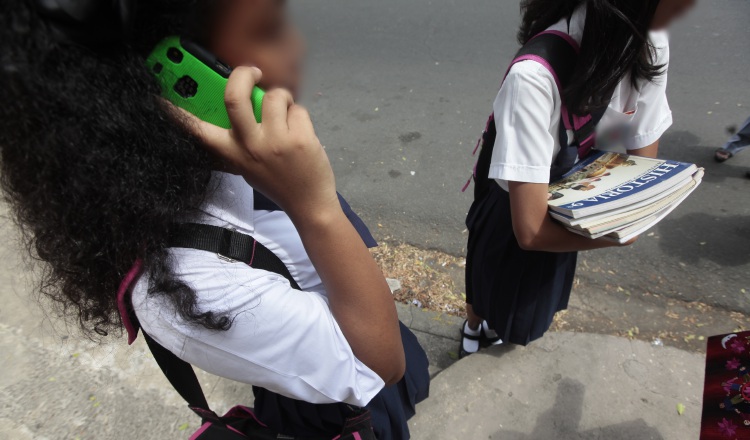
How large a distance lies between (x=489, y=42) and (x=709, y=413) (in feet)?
14.2

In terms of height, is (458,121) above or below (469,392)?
above

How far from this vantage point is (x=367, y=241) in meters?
1.19

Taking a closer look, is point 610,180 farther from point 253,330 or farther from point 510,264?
point 253,330

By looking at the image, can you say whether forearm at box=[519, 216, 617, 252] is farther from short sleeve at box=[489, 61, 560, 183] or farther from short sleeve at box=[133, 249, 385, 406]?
short sleeve at box=[133, 249, 385, 406]

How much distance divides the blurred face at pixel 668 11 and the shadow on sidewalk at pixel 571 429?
1.52m

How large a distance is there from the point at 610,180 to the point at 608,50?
357 millimetres

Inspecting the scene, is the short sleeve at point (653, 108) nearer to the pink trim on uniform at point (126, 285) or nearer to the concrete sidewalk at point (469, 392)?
the concrete sidewalk at point (469, 392)

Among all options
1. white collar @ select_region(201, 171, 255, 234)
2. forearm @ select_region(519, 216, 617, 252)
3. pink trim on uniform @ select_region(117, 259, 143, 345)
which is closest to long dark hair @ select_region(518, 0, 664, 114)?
forearm @ select_region(519, 216, 617, 252)

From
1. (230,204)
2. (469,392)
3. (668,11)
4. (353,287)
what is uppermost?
(668,11)

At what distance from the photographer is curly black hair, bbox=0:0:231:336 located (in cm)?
59

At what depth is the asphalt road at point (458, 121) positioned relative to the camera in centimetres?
277

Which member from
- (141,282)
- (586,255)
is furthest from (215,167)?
(586,255)

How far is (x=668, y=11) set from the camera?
122 cm

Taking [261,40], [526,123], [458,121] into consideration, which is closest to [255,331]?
[261,40]
